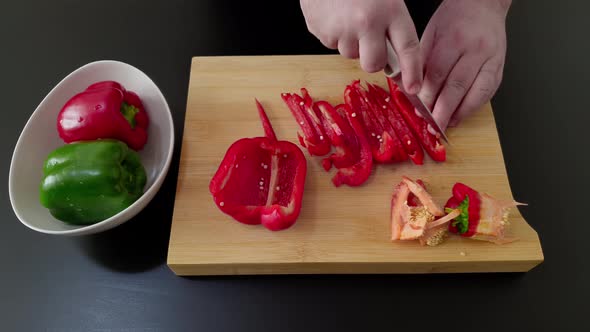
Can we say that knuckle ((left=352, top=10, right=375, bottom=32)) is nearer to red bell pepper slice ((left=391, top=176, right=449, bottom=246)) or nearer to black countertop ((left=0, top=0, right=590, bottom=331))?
red bell pepper slice ((left=391, top=176, right=449, bottom=246))

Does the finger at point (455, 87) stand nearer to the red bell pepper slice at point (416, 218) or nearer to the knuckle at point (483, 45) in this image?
the knuckle at point (483, 45)

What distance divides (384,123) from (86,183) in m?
1.02

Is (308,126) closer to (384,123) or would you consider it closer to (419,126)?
(384,123)

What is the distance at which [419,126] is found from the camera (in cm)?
175

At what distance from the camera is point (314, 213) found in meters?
1.63

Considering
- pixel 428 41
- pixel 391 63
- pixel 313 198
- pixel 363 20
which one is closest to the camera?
pixel 363 20

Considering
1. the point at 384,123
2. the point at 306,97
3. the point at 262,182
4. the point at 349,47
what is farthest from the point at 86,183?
the point at 384,123

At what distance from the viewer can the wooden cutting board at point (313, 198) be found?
5.08 ft

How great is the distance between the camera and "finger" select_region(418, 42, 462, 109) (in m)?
1.72

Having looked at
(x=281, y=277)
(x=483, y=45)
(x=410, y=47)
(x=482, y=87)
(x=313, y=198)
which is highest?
(x=410, y=47)

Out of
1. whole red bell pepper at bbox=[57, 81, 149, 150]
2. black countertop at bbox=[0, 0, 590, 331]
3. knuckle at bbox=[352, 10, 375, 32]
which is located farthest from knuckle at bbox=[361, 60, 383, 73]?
whole red bell pepper at bbox=[57, 81, 149, 150]

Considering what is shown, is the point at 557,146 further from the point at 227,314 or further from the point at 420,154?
the point at 227,314

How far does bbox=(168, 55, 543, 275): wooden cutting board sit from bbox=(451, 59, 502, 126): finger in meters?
0.09

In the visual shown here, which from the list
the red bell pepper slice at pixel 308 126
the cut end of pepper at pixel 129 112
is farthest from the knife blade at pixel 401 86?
the cut end of pepper at pixel 129 112
